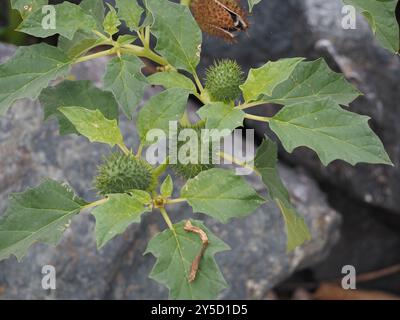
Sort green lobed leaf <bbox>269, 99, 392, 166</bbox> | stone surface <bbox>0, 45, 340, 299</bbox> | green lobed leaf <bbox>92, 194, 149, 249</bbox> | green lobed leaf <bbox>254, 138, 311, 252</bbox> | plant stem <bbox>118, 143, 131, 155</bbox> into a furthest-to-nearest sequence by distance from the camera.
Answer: stone surface <bbox>0, 45, 340, 299</bbox> < green lobed leaf <bbox>254, 138, 311, 252</bbox> < plant stem <bbox>118, 143, 131, 155</bbox> < green lobed leaf <bbox>269, 99, 392, 166</bbox> < green lobed leaf <bbox>92, 194, 149, 249</bbox>

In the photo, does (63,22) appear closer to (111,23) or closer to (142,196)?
(111,23)

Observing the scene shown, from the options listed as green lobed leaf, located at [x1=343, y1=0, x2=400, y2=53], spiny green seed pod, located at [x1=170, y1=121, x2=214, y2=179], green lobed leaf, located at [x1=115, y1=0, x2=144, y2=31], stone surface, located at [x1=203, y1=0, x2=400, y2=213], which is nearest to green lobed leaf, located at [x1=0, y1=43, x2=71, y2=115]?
green lobed leaf, located at [x1=115, y1=0, x2=144, y2=31]

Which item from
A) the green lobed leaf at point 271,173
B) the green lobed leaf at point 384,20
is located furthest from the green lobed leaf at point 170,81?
the green lobed leaf at point 384,20

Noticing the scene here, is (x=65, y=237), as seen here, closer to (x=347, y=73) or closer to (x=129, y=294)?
(x=129, y=294)

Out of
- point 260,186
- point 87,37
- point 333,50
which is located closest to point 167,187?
point 87,37

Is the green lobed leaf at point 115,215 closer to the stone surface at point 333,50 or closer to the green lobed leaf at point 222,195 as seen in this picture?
the green lobed leaf at point 222,195

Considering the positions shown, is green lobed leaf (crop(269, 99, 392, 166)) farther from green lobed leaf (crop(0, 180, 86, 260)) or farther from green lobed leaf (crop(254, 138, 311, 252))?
green lobed leaf (crop(0, 180, 86, 260))
